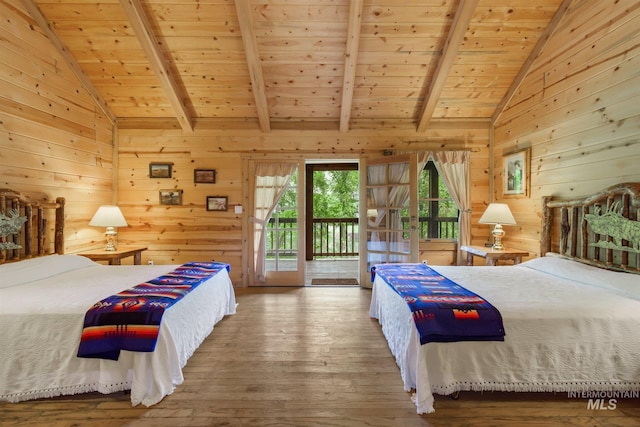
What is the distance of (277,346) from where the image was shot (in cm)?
261

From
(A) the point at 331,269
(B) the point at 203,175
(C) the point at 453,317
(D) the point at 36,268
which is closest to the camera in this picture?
(C) the point at 453,317

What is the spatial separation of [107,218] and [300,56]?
3.04 metres

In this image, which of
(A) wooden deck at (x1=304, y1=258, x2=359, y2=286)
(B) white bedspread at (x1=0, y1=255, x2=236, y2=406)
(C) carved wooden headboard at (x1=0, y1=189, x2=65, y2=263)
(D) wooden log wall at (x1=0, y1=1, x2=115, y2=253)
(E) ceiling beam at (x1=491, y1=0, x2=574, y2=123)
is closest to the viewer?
(B) white bedspread at (x1=0, y1=255, x2=236, y2=406)

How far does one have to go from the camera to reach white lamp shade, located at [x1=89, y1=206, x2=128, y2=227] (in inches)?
148

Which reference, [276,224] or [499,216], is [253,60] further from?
[499,216]

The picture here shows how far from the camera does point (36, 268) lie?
268cm

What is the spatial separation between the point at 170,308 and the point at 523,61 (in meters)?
4.51

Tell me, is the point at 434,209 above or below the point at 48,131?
below

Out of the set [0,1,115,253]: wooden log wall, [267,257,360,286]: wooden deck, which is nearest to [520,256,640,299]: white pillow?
[267,257,360,286]: wooden deck

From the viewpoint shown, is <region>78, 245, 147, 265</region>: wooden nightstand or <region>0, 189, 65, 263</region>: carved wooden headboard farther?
<region>78, 245, 147, 265</region>: wooden nightstand

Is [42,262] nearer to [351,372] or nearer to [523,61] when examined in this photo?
[351,372]

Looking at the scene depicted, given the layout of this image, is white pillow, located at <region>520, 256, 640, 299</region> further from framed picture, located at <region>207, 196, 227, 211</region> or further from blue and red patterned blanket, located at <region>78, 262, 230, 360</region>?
framed picture, located at <region>207, 196, 227, 211</region>

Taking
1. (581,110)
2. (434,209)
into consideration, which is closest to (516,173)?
(581,110)

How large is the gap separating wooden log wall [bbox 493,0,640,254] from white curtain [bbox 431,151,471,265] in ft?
2.05
